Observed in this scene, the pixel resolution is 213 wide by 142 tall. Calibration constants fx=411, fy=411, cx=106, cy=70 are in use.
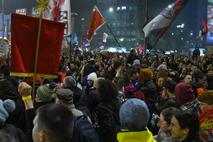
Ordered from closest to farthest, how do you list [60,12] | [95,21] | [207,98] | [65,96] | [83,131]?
1. [83,131]
2. [65,96]
3. [207,98]
4. [60,12]
5. [95,21]

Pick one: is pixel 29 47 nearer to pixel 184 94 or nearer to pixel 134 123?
pixel 184 94

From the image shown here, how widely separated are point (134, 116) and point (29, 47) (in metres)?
3.43

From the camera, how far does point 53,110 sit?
3396 mm

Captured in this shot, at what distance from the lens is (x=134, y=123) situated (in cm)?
427

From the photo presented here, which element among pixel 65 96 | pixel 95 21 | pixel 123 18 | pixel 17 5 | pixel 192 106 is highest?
pixel 123 18

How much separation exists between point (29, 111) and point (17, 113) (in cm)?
39

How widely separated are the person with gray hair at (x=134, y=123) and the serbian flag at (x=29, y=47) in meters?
3.05

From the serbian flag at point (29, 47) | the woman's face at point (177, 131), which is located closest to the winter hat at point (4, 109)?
the woman's face at point (177, 131)

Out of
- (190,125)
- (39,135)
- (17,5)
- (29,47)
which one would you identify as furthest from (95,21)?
(17,5)

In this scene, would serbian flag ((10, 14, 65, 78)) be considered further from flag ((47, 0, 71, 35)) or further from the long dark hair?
flag ((47, 0, 71, 35))

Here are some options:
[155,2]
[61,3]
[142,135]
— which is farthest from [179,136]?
[155,2]

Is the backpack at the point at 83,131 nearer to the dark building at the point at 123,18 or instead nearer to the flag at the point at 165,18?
the flag at the point at 165,18

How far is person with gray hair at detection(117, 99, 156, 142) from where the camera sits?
4160 millimetres

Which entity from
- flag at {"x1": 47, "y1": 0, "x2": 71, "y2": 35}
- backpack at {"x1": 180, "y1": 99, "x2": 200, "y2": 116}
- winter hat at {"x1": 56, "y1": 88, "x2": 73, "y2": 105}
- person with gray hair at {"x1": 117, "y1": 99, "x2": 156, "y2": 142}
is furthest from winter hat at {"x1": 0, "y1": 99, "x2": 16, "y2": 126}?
flag at {"x1": 47, "y1": 0, "x2": 71, "y2": 35}
